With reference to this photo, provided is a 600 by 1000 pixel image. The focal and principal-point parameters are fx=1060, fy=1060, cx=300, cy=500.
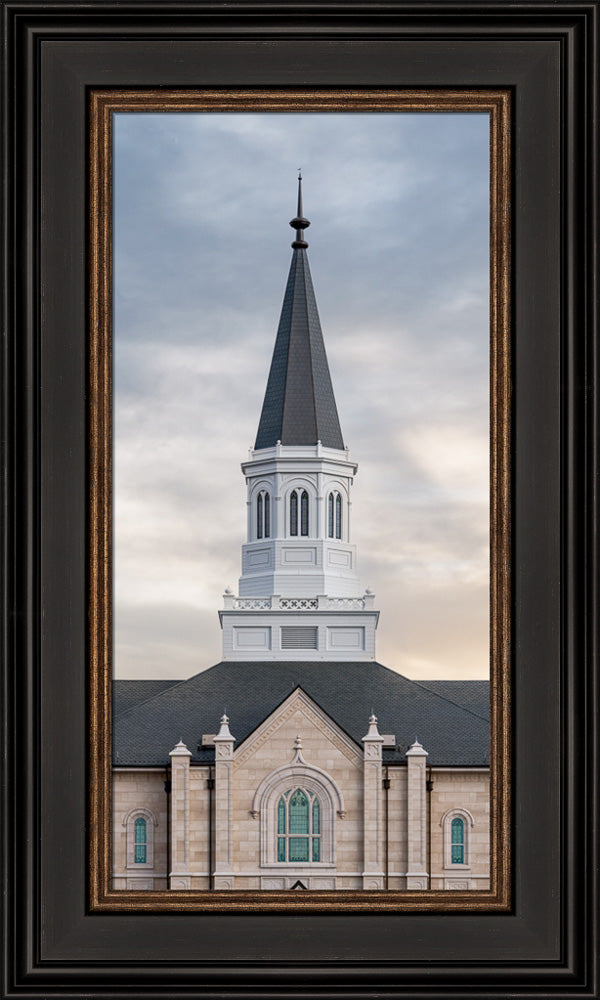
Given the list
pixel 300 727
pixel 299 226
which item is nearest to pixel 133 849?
pixel 299 226

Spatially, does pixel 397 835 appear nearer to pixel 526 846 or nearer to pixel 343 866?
pixel 343 866

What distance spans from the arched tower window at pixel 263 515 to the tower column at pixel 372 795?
1.17 m

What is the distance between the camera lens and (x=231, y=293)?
256cm

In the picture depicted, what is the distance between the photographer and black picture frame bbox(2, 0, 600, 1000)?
6.38 ft

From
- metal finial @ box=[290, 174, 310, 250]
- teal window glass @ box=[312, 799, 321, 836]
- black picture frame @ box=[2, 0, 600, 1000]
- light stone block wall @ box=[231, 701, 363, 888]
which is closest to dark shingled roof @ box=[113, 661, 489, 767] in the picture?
light stone block wall @ box=[231, 701, 363, 888]

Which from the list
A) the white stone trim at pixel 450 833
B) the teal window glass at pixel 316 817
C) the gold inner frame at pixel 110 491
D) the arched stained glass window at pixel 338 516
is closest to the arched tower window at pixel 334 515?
the arched stained glass window at pixel 338 516

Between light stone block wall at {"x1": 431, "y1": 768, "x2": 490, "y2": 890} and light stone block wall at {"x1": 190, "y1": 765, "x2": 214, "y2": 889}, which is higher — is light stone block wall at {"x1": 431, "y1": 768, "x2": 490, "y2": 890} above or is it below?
above

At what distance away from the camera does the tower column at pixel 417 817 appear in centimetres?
288

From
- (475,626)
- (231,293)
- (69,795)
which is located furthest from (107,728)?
(231,293)

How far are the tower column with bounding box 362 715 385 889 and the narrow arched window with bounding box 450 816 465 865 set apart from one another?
46cm

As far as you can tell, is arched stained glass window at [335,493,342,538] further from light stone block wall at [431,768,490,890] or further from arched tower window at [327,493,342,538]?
light stone block wall at [431,768,490,890]

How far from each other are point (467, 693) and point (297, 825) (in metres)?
1.94

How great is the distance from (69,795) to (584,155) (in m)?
1.59

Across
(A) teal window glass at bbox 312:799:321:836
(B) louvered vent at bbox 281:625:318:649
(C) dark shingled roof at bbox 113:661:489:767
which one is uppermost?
(B) louvered vent at bbox 281:625:318:649
